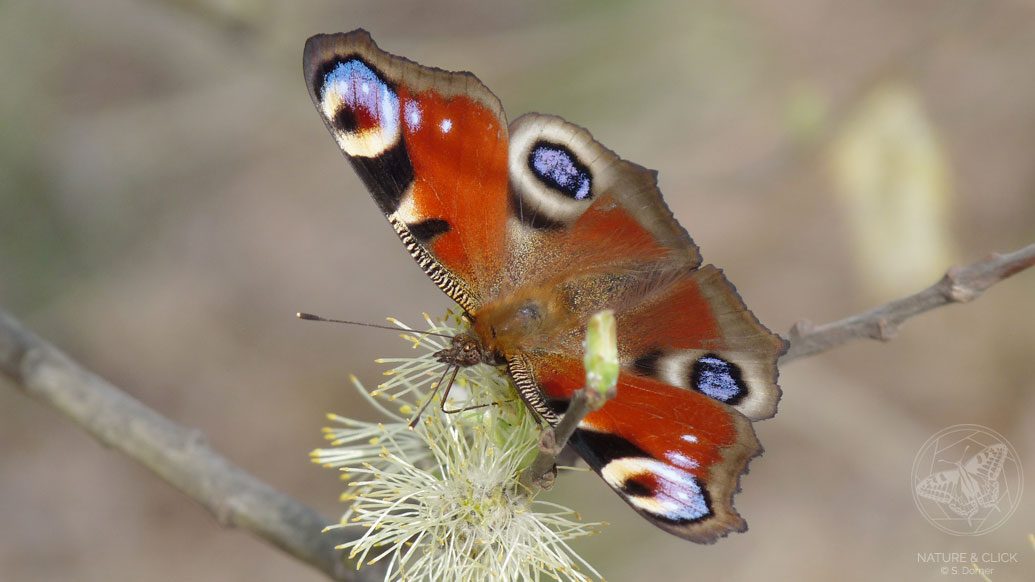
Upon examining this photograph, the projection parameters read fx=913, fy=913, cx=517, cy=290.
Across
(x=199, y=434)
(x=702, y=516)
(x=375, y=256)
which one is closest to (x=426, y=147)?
(x=199, y=434)

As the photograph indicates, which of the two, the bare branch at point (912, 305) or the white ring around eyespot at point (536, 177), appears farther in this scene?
the white ring around eyespot at point (536, 177)

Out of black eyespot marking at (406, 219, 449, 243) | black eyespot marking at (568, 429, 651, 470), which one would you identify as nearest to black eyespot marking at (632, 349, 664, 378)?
black eyespot marking at (568, 429, 651, 470)

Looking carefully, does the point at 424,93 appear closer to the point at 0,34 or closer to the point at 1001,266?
the point at 1001,266

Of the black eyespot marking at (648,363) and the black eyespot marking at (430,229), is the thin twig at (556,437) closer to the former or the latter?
the black eyespot marking at (648,363)

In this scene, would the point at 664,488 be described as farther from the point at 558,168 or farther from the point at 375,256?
the point at 375,256
